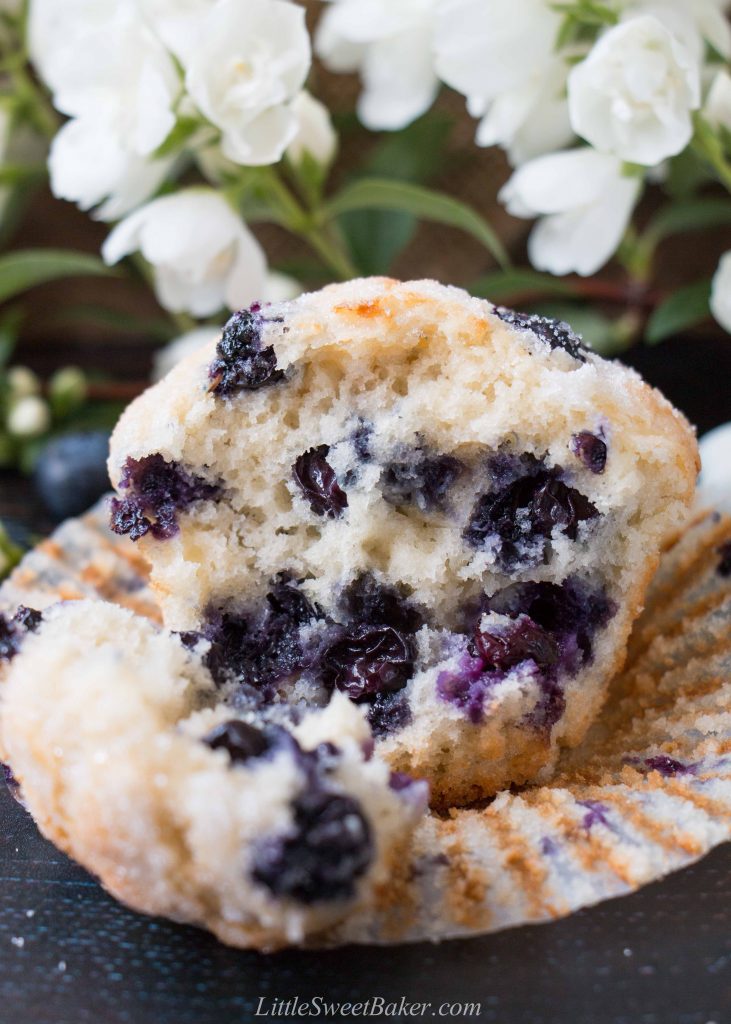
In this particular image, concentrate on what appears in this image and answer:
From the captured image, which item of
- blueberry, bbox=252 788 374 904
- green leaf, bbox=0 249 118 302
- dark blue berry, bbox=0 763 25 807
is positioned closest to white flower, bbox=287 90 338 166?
green leaf, bbox=0 249 118 302

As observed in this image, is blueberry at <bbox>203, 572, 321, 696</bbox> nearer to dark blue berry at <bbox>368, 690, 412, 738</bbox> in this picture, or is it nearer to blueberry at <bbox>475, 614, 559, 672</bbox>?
dark blue berry at <bbox>368, 690, 412, 738</bbox>

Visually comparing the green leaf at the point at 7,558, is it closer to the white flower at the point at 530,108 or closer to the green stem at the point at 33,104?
the white flower at the point at 530,108

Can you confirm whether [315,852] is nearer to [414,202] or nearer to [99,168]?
[99,168]

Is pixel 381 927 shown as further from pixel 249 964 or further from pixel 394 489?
pixel 394 489

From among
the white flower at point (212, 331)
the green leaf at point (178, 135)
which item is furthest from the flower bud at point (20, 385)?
the green leaf at point (178, 135)

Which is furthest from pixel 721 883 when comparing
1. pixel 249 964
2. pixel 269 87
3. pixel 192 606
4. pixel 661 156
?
pixel 269 87
